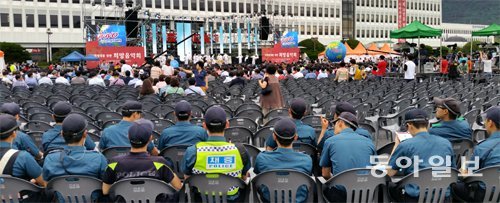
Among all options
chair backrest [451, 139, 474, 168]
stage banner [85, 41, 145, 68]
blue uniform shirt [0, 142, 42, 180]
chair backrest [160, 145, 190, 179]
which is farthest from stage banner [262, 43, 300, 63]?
A: blue uniform shirt [0, 142, 42, 180]

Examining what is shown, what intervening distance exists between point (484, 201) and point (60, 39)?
219ft

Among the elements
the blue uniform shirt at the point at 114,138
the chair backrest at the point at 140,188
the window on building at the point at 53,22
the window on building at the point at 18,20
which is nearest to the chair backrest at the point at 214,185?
the chair backrest at the point at 140,188

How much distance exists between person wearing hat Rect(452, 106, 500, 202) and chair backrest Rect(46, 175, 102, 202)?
10.7 feet

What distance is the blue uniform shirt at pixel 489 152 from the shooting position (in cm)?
490

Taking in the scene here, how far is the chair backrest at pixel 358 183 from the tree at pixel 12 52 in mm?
52858

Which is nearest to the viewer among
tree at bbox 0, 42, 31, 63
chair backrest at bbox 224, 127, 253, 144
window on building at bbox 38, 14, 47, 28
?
chair backrest at bbox 224, 127, 253, 144

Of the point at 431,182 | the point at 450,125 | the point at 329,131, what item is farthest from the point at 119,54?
the point at 431,182

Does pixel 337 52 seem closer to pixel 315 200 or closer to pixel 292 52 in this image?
pixel 292 52

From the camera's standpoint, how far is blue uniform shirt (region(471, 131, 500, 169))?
490cm

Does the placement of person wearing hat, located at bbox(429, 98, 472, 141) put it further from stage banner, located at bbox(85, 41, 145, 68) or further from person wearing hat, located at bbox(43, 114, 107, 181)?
stage banner, located at bbox(85, 41, 145, 68)

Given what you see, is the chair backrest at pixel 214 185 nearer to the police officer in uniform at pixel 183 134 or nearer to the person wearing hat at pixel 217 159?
the person wearing hat at pixel 217 159

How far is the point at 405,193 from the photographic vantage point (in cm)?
464

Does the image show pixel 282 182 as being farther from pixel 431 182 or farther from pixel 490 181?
pixel 490 181

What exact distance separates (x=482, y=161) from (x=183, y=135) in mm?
3236
